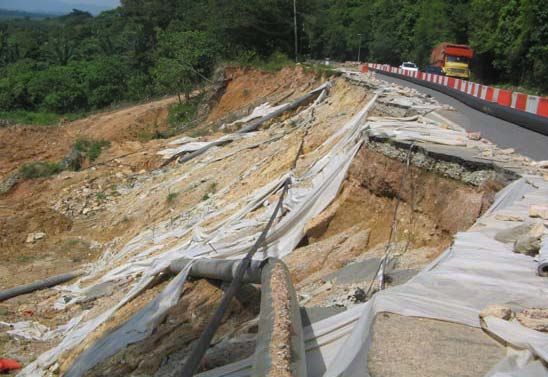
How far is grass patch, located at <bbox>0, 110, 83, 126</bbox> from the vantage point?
40581 millimetres

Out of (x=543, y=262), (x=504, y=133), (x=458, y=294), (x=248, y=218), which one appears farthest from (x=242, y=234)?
(x=504, y=133)

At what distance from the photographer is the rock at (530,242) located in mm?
5461

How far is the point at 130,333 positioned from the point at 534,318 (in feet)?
18.5

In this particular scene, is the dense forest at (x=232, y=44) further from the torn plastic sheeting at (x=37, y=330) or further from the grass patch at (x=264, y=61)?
the torn plastic sheeting at (x=37, y=330)

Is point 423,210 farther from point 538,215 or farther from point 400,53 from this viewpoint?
point 400,53

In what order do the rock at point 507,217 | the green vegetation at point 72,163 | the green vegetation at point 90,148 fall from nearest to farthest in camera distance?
the rock at point 507,217 < the green vegetation at point 72,163 < the green vegetation at point 90,148

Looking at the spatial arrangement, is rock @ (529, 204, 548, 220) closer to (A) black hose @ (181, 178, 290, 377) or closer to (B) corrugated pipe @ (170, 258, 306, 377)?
(B) corrugated pipe @ (170, 258, 306, 377)

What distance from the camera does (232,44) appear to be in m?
31.3

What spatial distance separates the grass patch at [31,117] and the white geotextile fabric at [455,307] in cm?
3786

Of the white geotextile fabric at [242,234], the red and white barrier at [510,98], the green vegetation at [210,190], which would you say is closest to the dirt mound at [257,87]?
the red and white barrier at [510,98]

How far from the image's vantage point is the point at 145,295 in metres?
9.66

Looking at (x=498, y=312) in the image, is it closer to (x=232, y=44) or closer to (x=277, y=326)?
(x=277, y=326)

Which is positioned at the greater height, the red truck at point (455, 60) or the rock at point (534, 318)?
the rock at point (534, 318)

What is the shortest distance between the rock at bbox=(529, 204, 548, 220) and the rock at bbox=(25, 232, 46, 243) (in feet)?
44.0
